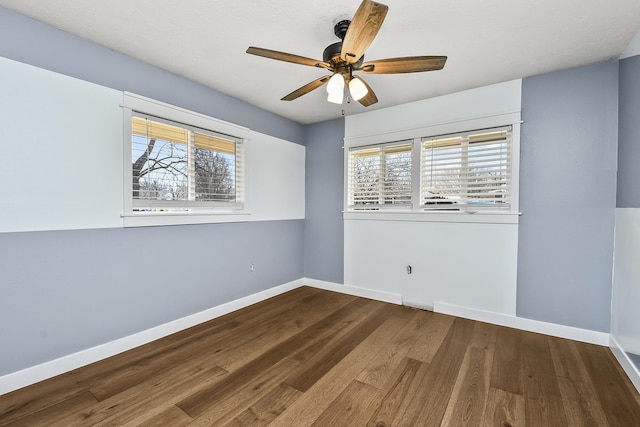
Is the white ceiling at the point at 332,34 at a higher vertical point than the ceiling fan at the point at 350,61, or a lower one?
higher

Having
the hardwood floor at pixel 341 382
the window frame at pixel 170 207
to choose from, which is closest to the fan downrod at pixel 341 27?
the window frame at pixel 170 207

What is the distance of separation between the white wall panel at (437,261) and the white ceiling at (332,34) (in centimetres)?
159

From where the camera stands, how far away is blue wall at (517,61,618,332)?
2.41 m

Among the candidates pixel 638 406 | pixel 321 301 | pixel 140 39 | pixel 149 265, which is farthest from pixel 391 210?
pixel 140 39

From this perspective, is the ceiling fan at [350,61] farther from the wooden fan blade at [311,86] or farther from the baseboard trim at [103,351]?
the baseboard trim at [103,351]

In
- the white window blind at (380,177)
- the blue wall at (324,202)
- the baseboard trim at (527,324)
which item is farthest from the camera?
the blue wall at (324,202)

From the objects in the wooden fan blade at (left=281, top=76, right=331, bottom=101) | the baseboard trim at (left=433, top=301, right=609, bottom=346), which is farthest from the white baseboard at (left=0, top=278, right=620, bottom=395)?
the wooden fan blade at (left=281, top=76, right=331, bottom=101)

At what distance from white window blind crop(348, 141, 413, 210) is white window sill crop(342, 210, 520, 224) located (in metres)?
0.12

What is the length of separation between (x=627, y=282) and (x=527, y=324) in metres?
0.89

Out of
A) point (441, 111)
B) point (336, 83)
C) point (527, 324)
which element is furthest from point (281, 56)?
point (527, 324)

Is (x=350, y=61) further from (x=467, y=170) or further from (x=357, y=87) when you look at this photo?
(x=467, y=170)

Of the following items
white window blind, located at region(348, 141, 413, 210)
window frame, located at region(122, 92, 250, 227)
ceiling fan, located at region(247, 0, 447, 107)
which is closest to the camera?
ceiling fan, located at region(247, 0, 447, 107)

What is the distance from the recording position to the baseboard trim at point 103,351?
1841mm

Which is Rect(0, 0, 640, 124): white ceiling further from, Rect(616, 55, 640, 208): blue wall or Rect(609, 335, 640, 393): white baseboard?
Rect(609, 335, 640, 393): white baseboard
